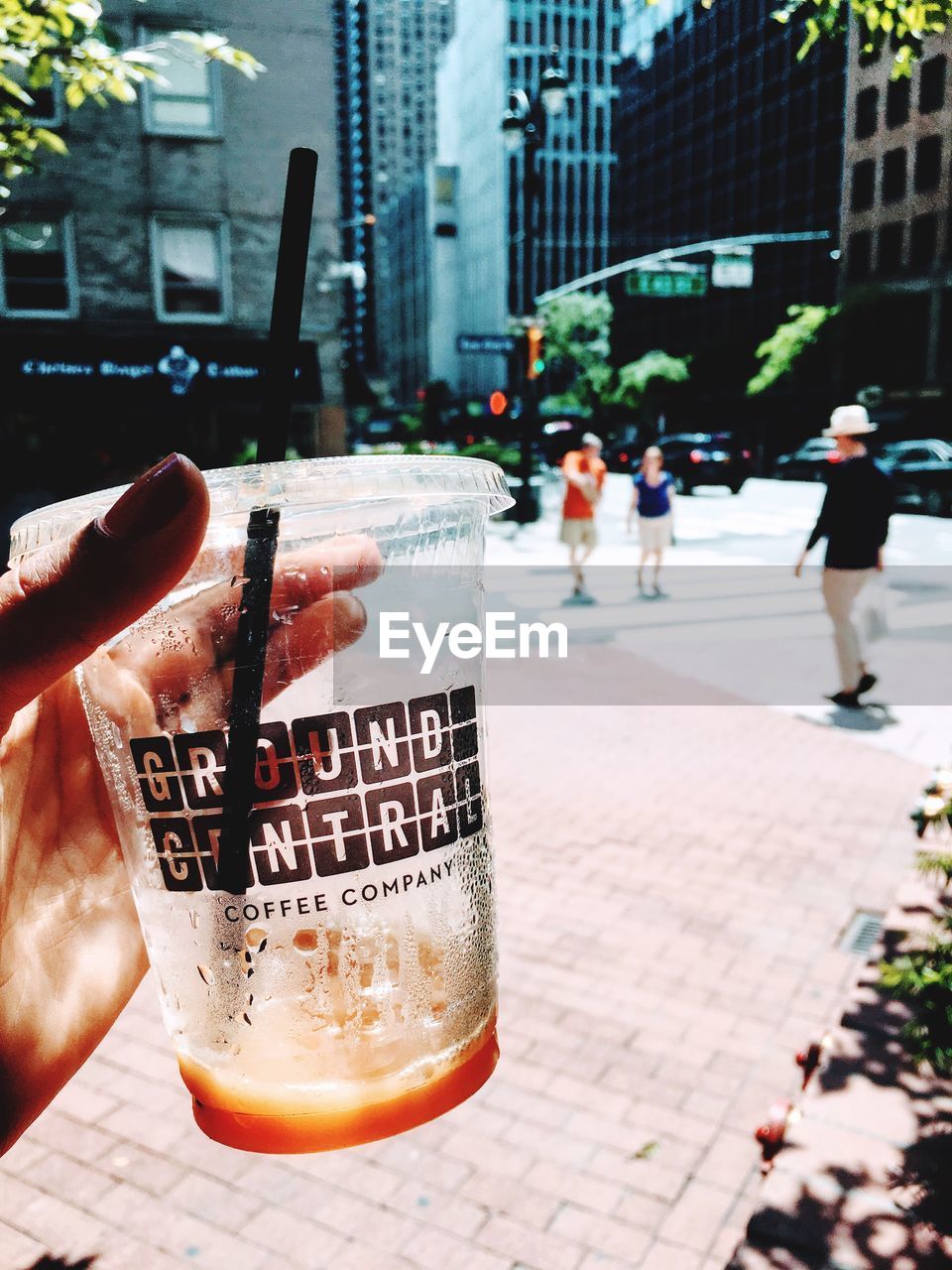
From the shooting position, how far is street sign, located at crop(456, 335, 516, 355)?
18.7m

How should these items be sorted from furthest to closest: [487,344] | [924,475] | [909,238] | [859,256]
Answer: [859,256] < [909,238] < [924,475] < [487,344]

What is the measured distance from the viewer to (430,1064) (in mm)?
1299

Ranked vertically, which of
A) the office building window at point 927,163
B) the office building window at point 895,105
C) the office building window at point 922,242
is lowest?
the office building window at point 922,242

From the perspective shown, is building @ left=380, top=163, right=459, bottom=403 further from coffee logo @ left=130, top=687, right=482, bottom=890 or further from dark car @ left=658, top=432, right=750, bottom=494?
coffee logo @ left=130, top=687, right=482, bottom=890

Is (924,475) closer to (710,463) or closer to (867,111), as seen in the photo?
(710,463)

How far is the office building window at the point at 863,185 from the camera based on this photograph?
45031 millimetres

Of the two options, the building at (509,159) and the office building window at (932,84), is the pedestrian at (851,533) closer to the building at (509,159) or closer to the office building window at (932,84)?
the office building window at (932,84)

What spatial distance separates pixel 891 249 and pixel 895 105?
19.4 feet

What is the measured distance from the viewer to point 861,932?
4.45m

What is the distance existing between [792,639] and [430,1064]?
933cm

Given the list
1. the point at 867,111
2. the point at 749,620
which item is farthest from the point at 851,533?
the point at 867,111

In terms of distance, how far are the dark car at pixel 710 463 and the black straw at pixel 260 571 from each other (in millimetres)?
28920

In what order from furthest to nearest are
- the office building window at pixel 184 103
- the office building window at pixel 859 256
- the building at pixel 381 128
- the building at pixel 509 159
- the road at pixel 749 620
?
the building at pixel 381 128
the building at pixel 509 159
the office building window at pixel 859 256
the office building window at pixel 184 103
the road at pixel 749 620

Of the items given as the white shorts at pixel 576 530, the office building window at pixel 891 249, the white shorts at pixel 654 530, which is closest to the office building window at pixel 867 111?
the office building window at pixel 891 249
